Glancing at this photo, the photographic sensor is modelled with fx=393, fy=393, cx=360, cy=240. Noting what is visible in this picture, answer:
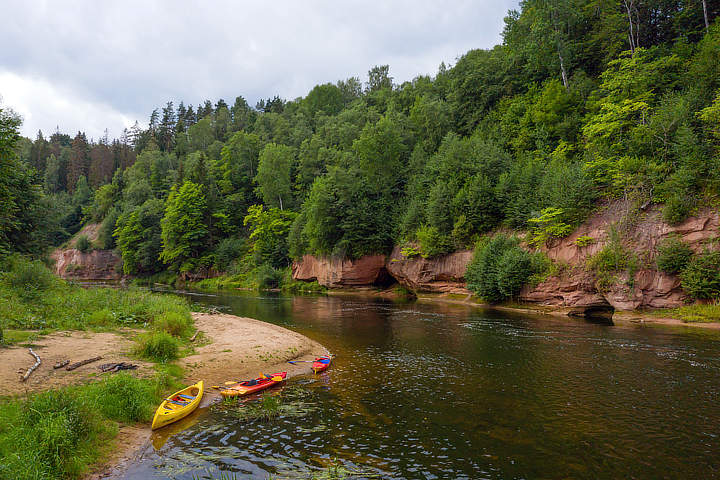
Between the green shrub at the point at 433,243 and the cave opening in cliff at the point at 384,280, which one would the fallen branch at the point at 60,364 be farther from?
the cave opening in cliff at the point at 384,280

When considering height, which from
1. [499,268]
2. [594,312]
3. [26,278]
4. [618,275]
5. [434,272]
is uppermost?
[499,268]

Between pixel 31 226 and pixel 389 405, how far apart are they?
127 feet

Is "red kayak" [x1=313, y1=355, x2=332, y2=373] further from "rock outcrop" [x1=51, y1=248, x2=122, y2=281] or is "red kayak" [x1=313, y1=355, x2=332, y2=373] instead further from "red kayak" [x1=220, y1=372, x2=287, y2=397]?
"rock outcrop" [x1=51, y1=248, x2=122, y2=281]

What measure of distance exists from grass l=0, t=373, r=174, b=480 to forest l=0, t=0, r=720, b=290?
17794 millimetres

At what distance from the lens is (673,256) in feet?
81.6

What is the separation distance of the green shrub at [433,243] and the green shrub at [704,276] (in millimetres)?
20299

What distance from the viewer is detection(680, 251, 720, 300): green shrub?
2328 centimetres

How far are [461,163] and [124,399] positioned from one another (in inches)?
1584

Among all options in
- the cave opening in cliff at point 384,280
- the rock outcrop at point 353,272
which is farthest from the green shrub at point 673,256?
the cave opening in cliff at point 384,280

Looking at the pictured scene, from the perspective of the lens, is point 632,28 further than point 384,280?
No

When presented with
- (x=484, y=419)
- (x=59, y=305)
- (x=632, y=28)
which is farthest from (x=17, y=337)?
(x=632, y=28)

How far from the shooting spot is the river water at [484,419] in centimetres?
807

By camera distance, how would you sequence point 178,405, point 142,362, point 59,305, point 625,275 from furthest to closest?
point 625,275 < point 59,305 < point 142,362 < point 178,405

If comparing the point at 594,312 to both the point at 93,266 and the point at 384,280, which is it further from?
the point at 93,266
